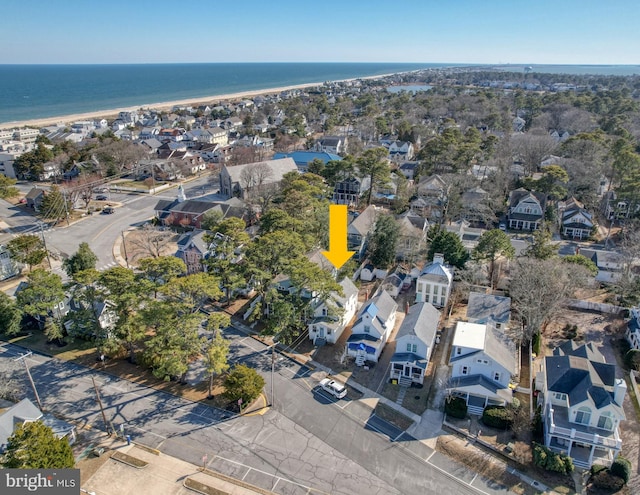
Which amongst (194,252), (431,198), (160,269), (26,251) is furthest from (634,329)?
(26,251)

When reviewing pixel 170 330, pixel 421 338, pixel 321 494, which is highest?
pixel 170 330

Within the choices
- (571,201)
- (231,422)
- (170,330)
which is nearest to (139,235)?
(170,330)

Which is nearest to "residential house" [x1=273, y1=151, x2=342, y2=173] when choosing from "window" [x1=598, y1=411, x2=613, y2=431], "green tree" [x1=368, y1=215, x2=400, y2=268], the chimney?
"green tree" [x1=368, y1=215, x2=400, y2=268]

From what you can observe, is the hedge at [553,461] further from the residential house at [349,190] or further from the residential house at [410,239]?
the residential house at [349,190]

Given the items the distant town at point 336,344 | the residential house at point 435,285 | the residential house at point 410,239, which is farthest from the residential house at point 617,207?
the residential house at point 435,285

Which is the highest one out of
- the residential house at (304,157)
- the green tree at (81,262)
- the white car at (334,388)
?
the residential house at (304,157)

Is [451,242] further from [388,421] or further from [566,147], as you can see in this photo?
[566,147]

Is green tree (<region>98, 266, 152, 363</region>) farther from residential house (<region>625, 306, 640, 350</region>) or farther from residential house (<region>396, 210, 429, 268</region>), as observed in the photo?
residential house (<region>625, 306, 640, 350</region>)
